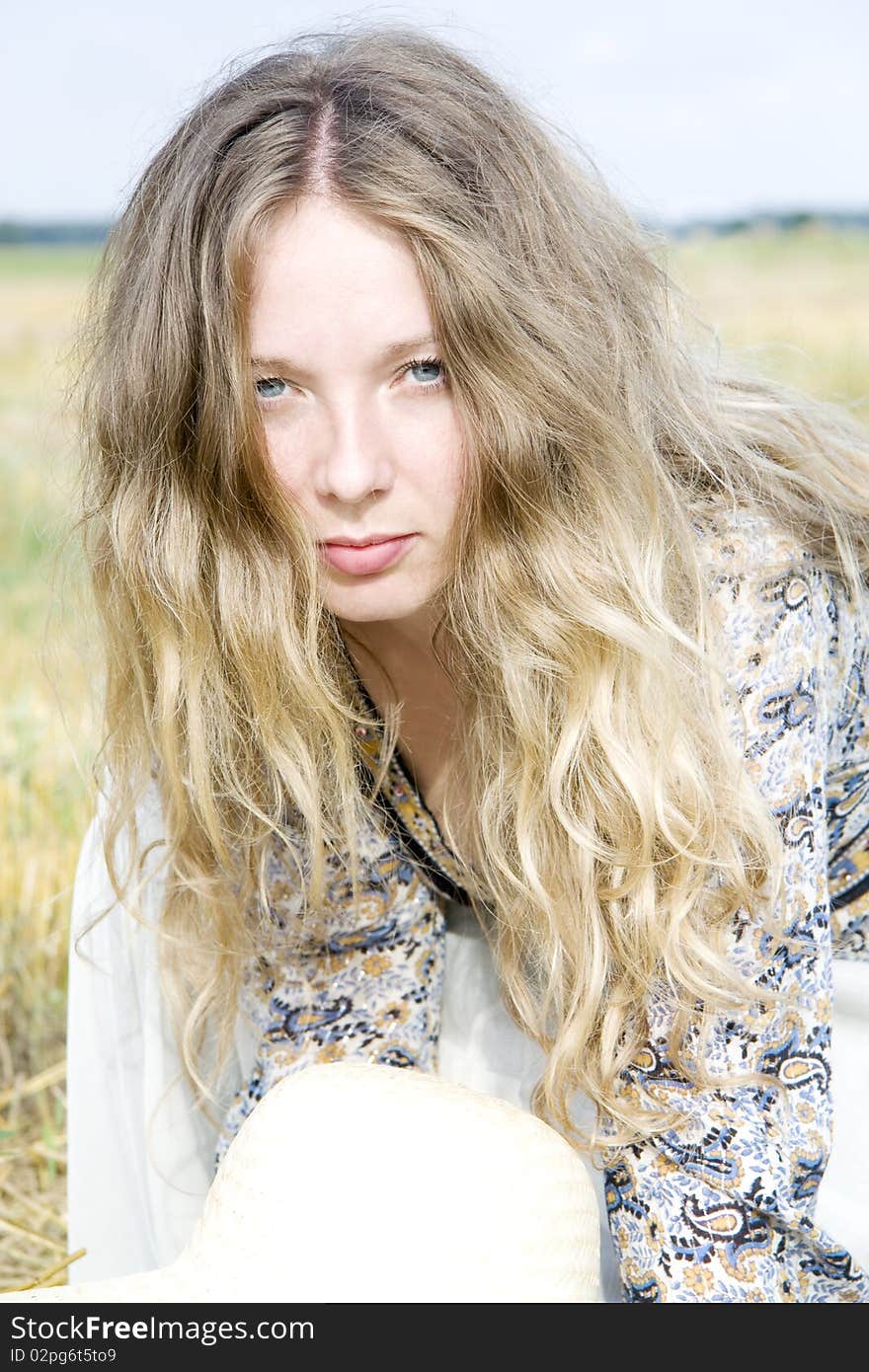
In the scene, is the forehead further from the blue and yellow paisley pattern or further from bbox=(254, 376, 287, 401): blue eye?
the blue and yellow paisley pattern

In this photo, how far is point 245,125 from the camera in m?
1.43

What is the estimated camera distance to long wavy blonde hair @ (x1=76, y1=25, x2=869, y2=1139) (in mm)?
1397

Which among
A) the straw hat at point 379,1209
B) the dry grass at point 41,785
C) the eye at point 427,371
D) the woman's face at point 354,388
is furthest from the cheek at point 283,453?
the straw hat at point 379,1209

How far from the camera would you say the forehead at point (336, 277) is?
1.34 meters

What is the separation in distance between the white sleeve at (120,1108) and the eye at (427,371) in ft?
2.69

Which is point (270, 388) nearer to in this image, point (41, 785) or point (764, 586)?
point (764, 586)

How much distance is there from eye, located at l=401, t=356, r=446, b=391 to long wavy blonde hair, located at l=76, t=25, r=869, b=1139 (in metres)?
0.02

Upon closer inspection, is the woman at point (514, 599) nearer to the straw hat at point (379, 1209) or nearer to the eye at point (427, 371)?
the eye at point (427, 371)

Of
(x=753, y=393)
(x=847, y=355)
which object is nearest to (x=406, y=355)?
(x=753, y=393)

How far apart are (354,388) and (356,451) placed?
0.20 feet

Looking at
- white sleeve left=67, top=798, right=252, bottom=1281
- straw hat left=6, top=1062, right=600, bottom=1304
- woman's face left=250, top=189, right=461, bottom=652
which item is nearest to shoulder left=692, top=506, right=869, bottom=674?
woman's face left=250, top=189, right=461, bottom=652

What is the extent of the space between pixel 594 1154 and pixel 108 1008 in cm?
76

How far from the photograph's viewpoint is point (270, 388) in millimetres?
1416

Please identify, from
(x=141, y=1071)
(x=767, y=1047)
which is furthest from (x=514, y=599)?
(x=141, y=1071)
